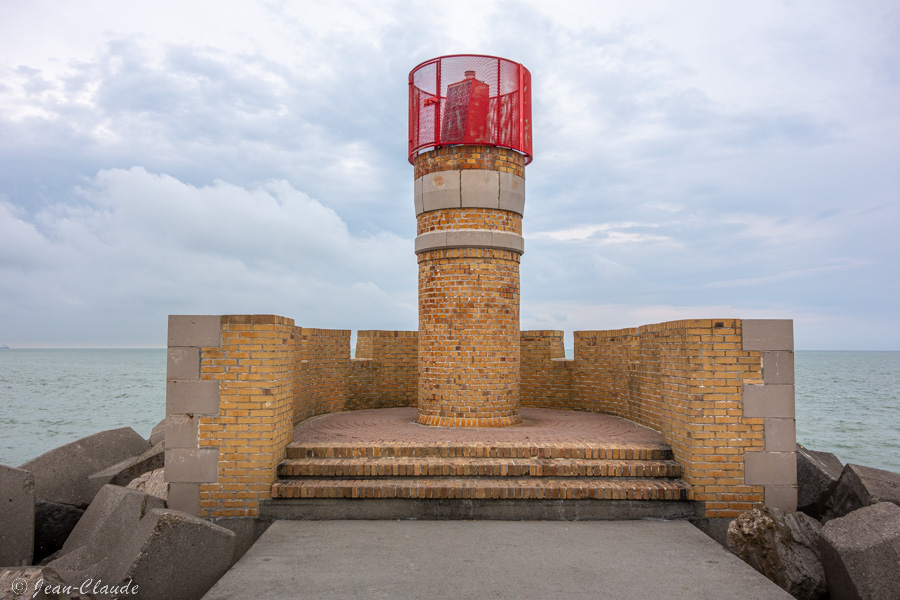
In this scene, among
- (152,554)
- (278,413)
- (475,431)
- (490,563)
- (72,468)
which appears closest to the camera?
(152,554)

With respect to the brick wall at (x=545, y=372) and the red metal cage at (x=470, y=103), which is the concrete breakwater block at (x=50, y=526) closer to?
the red metal cage at (x=470, y=103)

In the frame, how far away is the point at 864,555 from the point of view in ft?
14.0

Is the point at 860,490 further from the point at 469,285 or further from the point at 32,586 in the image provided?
the point at 32,586

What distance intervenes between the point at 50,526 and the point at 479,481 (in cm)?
489

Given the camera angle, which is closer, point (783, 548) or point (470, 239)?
point (783, 548)

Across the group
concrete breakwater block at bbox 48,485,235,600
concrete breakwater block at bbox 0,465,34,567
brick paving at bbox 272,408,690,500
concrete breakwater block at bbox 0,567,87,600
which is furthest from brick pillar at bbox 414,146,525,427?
concrete breakwater block at bbox 0,567,87,600

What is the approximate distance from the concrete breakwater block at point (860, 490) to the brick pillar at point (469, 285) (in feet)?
13.7

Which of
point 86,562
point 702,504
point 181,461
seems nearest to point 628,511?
point 702,504

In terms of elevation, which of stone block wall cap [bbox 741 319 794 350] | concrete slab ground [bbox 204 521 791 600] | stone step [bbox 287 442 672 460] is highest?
stone block wall cap [bbox 741 319 794 350]

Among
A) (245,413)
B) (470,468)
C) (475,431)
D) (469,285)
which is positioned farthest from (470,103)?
(245,413)

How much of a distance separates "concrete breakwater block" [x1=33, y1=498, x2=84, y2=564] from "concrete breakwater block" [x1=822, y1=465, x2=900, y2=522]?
28.0 ft

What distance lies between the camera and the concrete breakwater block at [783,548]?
15.2 feet

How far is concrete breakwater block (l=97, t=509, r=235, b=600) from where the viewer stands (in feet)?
14.4

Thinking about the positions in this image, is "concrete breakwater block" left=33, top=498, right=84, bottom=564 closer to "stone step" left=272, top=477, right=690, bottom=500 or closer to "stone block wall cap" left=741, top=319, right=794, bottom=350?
"stone step" left=272, top=477, right=690, bottom=500
